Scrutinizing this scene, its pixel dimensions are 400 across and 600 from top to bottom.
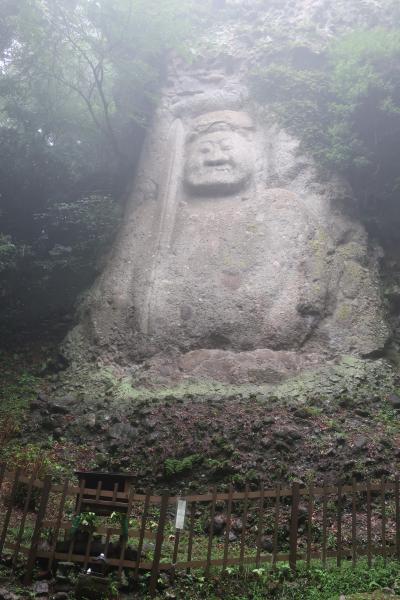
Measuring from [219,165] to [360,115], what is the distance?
13.1ft

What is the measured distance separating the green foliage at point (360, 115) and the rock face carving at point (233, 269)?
0.66 metres

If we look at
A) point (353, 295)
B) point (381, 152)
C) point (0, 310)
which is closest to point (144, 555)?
point (353, 295)

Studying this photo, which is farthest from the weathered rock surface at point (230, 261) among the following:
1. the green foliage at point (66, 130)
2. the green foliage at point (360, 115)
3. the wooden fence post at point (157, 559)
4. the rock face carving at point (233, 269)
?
the wooden fence post at point (157, 559)

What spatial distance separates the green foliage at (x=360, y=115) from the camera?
15.0m

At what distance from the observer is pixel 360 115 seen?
15320 mm

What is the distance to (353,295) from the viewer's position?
12977 millimetres

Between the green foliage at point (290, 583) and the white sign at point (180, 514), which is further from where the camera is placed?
the white sign at point (180, 514)

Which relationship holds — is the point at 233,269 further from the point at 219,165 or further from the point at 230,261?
the point at 219,165

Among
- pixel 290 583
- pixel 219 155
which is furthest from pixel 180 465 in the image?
pixel 219 155

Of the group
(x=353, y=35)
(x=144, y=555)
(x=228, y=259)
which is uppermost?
(x=353, y=35)

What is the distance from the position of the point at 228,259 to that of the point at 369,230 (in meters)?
3.99

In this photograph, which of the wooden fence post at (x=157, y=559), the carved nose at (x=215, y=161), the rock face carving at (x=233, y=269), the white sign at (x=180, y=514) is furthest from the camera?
the carved nose at (x=215, y=161)

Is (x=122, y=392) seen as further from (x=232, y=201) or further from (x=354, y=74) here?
(x=354, y=74)

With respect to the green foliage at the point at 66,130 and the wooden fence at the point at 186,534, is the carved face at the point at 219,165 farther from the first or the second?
the wooden fence at the point at 186,534
